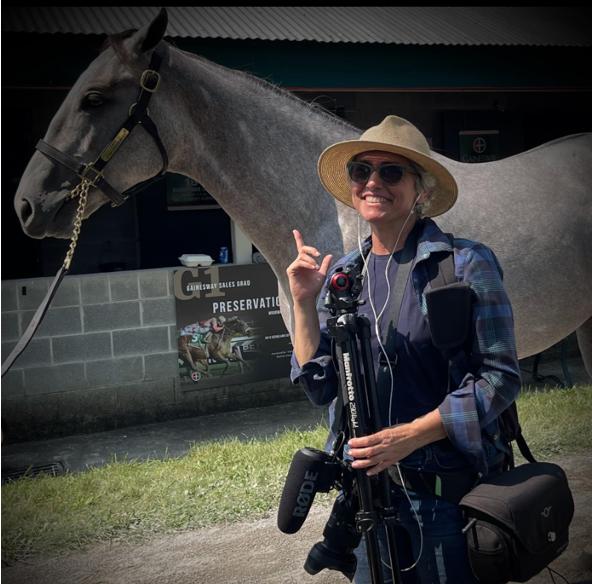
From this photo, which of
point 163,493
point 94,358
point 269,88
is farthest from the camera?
point 94,358

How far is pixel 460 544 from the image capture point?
6.31ft

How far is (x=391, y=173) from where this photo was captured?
2.06 m

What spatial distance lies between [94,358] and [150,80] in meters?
3.61

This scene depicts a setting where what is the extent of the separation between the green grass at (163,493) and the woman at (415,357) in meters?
2.28

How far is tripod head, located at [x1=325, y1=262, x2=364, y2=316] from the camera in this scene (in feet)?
6.19

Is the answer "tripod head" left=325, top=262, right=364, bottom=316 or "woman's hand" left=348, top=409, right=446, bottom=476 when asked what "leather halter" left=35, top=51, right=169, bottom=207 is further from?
"woman's hand" left=348, top=409, right=446, bottom=476

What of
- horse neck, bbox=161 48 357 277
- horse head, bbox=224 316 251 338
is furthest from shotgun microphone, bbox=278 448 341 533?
horse head, bbox=224 316 251 338

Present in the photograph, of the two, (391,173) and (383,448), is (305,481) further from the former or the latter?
(391,173)

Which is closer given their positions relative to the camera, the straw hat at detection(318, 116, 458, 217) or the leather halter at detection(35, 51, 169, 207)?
the straw hat at detection(318, 116, 458, 217)

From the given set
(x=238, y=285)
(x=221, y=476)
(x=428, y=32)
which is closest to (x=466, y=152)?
(x=428, y=32)

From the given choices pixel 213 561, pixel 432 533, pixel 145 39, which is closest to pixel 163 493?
pixel 213 561

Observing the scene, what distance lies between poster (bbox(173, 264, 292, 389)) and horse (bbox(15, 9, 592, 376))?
10.9ft

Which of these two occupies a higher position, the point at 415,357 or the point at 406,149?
the point at 406,149

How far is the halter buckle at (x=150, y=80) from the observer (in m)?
3.03
